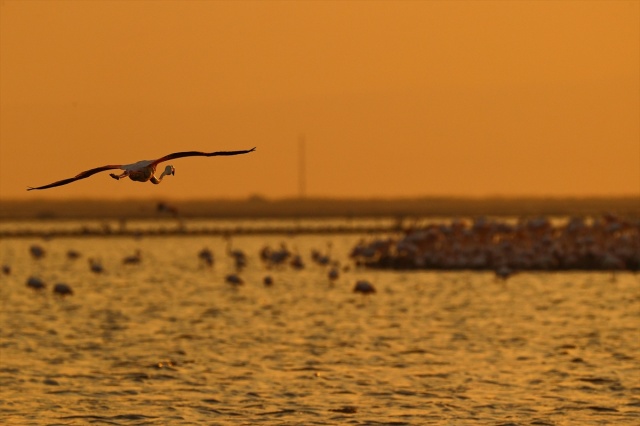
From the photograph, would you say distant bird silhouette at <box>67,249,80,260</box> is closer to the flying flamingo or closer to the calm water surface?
the calm water surface

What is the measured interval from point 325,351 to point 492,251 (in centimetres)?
3682

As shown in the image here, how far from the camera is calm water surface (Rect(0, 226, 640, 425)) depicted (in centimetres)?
3030

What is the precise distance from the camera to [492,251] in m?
76.4

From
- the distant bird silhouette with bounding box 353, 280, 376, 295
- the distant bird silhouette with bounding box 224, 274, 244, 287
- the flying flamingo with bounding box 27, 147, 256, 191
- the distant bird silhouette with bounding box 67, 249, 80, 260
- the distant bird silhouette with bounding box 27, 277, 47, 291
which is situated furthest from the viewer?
the distant bird silhouette with bounding box 67, 249, 80, 260

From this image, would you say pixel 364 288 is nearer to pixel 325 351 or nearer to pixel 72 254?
pixel 325 351

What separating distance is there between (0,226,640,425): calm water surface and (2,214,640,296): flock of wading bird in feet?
5.58

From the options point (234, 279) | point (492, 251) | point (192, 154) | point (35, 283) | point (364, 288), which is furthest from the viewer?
point (492, 251)

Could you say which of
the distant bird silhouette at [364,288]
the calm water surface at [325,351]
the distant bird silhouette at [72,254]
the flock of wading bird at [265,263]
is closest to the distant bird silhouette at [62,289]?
the calm water surface at [325,351]

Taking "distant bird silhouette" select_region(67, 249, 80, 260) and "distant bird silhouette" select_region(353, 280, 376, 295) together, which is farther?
"distant bird silhouette" select_region(67, 249, 80, 260)

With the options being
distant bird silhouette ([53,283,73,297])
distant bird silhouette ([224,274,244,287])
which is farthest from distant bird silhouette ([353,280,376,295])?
distant bird silhouette ([53,283,73,297])

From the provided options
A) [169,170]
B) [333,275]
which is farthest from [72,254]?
[169,170]

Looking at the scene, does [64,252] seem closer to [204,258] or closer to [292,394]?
[204,258]

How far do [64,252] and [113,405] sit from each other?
6827cm

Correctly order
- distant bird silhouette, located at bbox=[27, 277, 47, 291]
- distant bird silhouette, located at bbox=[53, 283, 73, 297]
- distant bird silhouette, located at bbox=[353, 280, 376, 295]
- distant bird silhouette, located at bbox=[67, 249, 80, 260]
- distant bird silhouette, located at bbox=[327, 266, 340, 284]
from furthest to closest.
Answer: distant bird silhouette, located at bbox=[67, 249, 80, 260]
distant bird silhouette, located at bbox=[327, 266, 340, 284]
distant bird silhouette, located at bbox=[27, 277, 47, 291]
distant bird silhouette, located at bbox=[53, 283, 73, 297]
distant bird silhouette, located at bbox=[353, 280, 376, 295]
